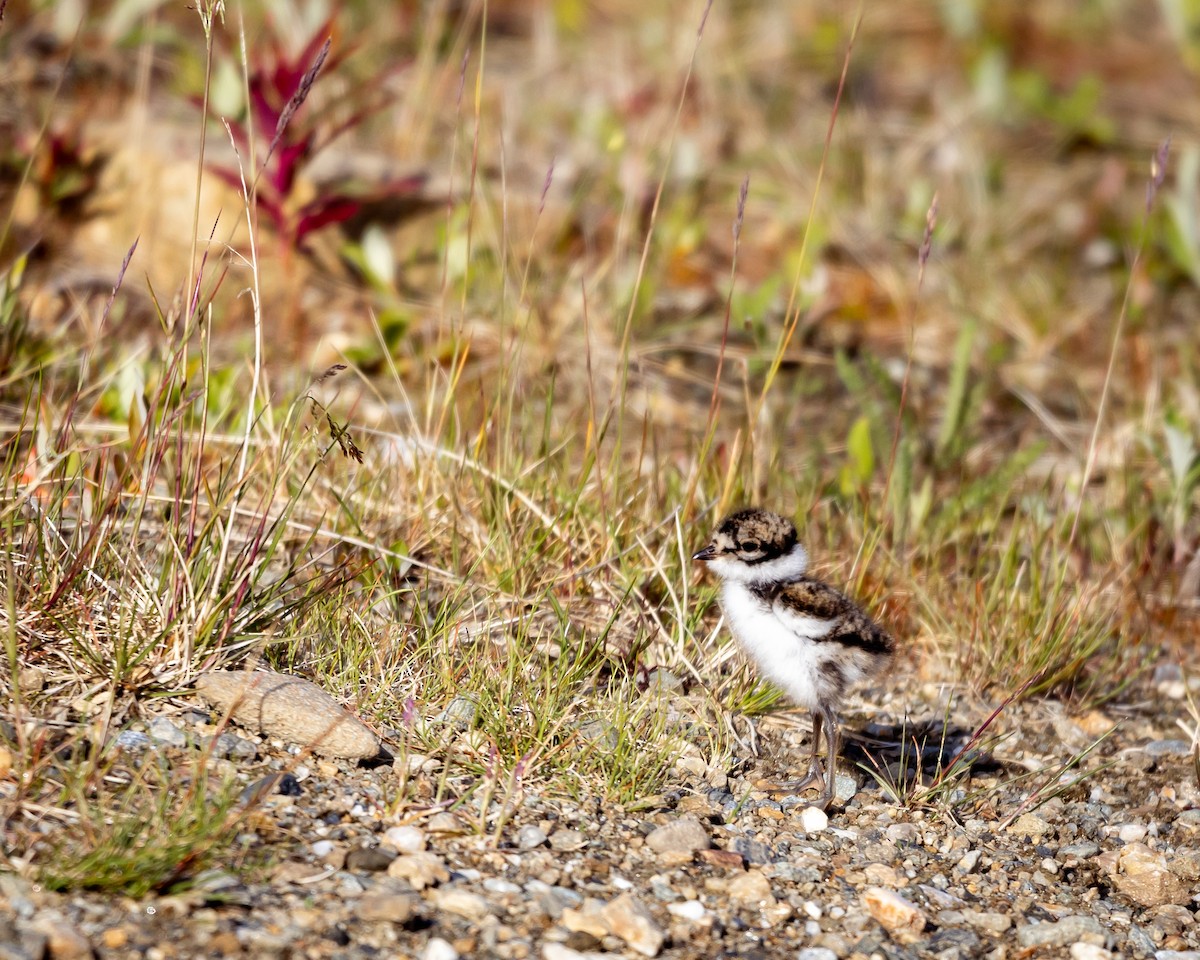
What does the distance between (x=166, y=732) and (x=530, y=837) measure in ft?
2.88

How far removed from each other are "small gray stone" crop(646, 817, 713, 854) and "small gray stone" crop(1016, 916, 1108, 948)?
75cm

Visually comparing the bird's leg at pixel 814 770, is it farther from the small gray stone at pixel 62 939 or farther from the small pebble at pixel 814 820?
the small gray stone at pixel 62 939

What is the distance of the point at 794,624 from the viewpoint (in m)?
3.69

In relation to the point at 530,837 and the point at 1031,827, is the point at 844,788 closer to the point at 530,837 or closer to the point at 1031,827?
the point at 1031,827

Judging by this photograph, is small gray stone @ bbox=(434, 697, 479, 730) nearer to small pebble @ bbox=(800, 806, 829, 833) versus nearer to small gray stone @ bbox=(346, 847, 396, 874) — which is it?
small gray stone @ bbox=(346, 847, 396, 874)

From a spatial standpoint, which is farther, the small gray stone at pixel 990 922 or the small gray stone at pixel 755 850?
the small gray stone at pixel 755 850

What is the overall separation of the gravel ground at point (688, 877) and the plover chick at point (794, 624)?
9.9 inches


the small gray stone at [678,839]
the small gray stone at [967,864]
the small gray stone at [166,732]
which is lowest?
the small gray stone at [967,864]

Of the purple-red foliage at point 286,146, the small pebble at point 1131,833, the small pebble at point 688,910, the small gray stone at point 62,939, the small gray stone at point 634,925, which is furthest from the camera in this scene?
the purple-red foliage at point 286,146

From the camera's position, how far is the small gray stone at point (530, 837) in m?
3.22

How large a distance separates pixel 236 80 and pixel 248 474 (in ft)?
9.61

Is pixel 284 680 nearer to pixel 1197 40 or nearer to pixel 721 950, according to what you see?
pixel 721 950

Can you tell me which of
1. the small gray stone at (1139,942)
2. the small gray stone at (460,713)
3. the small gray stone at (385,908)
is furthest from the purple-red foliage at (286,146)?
the small gray stone at (1139,942)

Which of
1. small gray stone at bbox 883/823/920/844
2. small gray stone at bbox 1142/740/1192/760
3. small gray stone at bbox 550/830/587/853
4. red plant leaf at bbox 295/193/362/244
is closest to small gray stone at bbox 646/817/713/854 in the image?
small gray stone at bbox 550/830/587/853
